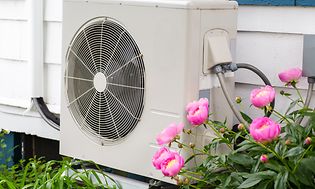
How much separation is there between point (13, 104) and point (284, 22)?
68.4 inches

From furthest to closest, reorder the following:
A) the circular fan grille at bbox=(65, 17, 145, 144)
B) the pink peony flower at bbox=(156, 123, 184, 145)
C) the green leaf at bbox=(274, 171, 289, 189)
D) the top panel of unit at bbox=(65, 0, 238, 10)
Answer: the circular fan grille at bbox=(65, 17, 145, 144)
the top panel of unit at bbox=(65, 0, 238, 10)
the pink peony flower at bbox=(156, 123, 184, 145)
the green leaf at bbox=(274, 171, 289, 189)

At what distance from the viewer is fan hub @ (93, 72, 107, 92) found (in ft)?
8.51

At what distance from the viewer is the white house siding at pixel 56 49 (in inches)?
105

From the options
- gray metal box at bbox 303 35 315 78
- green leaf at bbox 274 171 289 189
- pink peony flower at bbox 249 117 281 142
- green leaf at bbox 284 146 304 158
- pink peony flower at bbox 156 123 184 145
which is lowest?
green leaf at bbox 274 171 289 189

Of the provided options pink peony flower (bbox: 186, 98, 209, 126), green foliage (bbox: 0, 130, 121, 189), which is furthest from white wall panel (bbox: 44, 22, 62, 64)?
pink peony flower (bbox: 186, 98, 209, 126)

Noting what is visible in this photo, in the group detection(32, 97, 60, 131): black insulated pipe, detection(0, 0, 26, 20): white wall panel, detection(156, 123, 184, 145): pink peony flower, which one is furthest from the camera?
detection(0, 0, 26, 20): white wall panel

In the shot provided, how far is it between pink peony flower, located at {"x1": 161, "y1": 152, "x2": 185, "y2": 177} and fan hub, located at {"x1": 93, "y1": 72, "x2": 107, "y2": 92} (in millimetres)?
608

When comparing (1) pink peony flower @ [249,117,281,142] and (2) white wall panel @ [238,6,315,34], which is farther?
(2) white wall panel @ [238,6,315,34]

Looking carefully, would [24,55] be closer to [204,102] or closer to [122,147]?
[122,147]

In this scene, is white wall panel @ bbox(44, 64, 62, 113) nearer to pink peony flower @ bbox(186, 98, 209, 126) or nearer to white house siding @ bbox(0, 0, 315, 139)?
white house siding @ bbox(0, 0, 315, 139)

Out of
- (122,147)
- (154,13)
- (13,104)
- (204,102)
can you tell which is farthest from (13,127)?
(204,102)

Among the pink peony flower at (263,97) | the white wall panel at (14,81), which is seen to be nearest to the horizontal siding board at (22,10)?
the white wall panel at (14,81)

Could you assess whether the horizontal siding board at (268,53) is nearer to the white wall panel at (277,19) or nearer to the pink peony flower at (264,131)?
the white wall panel at (277,19)

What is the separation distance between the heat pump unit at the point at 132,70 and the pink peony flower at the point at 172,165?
1.07ft
